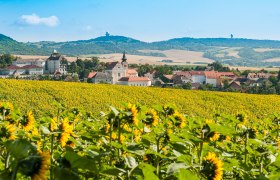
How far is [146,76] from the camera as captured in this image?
113 m

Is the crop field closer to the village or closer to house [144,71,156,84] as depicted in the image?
the village

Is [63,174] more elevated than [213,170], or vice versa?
[63,174]

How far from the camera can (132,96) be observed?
3091 cm

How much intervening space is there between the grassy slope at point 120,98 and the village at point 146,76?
47.1 metres

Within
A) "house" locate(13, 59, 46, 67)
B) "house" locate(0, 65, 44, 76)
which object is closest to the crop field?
"house" locate(0, 65, 44, 76)

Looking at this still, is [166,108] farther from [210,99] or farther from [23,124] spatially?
[210,99]

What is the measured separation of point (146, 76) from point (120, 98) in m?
82.6

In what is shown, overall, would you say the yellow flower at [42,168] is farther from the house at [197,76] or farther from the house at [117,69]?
the house at [197,76]

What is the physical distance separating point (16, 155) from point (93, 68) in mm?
118308

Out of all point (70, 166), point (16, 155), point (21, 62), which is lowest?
point (21, 62)

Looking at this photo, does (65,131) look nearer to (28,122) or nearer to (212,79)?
(28,122)

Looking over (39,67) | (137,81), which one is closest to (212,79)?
(137,81)

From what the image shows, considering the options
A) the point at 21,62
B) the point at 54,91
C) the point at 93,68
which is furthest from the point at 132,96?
the point at 21,62

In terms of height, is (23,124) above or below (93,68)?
above
